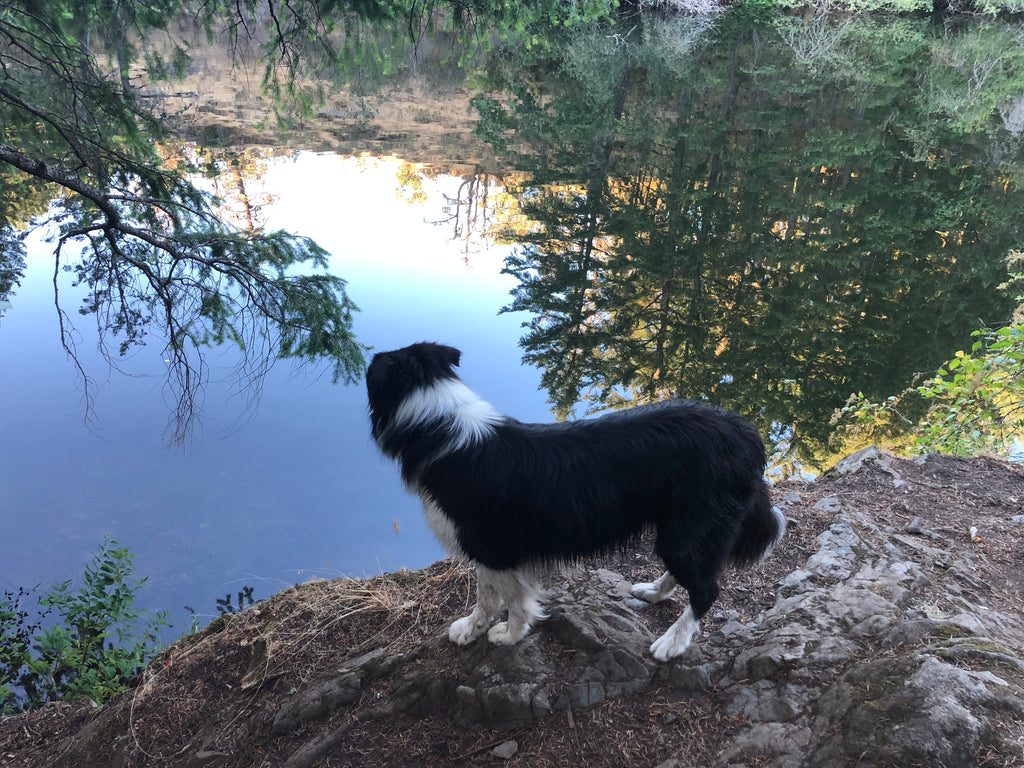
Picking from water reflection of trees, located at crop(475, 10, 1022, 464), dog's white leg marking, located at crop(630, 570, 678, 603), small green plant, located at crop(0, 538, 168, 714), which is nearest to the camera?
dog's white leg marking, located at crop(630, 570, 678, 603)

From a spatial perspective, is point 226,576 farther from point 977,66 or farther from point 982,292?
point 977,66

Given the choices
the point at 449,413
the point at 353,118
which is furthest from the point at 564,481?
the point at 353,118

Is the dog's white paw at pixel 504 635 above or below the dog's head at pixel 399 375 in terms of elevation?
below

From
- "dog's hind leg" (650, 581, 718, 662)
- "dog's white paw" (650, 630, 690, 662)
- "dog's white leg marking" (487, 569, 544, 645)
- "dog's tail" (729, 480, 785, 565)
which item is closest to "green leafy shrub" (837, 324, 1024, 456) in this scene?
"dog's tail" (729, 480, 785, 565)

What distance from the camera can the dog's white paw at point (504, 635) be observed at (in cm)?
290

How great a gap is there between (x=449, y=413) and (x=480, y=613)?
3.60 ft

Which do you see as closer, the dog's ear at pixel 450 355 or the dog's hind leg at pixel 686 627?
the dog's hind leg at pixel 686 627

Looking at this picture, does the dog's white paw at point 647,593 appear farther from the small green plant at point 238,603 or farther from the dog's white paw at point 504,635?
the small green plant at point 238,603

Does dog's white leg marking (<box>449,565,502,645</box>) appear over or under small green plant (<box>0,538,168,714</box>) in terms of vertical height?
over

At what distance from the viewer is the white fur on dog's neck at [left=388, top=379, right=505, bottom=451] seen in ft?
8.98

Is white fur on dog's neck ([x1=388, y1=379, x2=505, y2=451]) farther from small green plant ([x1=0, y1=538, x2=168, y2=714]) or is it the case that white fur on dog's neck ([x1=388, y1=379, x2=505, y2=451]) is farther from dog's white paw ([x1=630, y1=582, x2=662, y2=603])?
small green plant ([x1=0, y1=538, x2=168, y2=714])

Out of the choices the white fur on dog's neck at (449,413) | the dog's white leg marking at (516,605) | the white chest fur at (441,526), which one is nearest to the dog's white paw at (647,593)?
the dog's white leg marking at (516,605)

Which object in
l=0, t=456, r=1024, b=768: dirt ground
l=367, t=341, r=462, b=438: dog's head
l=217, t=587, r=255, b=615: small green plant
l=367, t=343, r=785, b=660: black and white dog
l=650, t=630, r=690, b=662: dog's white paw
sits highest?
l=367, t=341, r=462, b=438: dog's head

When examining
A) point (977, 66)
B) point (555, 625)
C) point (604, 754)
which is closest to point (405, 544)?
point (555, 625)
